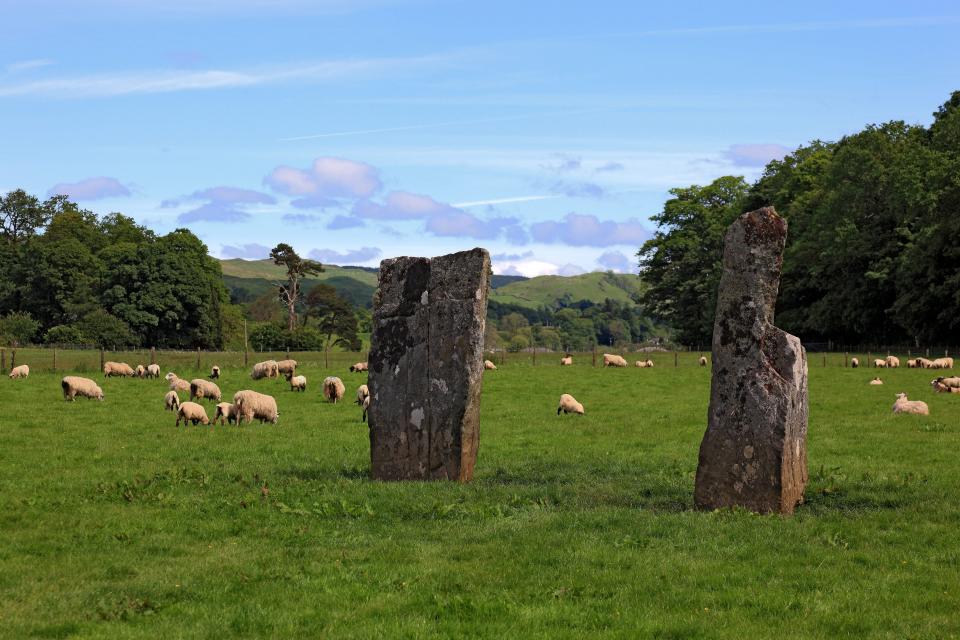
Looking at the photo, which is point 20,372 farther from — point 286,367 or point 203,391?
point 203,391

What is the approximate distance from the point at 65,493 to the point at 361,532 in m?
6.05

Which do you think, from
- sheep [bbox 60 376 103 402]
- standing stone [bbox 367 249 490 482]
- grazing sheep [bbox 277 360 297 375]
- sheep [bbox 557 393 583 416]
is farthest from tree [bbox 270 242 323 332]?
standing stone [bbox 367 249 490 482]

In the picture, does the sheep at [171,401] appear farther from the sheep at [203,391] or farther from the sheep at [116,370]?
the sheep at [116,370]

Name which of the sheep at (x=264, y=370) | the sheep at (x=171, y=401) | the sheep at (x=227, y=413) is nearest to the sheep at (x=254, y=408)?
the sheep at (x=227, y=413)

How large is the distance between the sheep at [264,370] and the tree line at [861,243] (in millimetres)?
45893

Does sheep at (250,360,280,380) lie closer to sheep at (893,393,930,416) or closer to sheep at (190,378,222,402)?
sheep at (190,378,222,402)

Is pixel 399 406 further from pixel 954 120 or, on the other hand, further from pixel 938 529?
pixel 954 120

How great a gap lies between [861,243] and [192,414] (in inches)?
2514

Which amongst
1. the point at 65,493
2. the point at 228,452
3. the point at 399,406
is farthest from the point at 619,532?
the point at 228,452

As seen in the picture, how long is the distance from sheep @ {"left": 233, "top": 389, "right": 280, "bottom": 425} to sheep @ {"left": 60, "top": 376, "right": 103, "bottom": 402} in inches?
390

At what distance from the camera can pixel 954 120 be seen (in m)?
73.8

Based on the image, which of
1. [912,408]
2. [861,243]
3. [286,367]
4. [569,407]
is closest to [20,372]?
[286,367]

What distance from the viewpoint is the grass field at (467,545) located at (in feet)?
32.6

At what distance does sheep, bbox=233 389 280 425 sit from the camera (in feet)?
93.4
